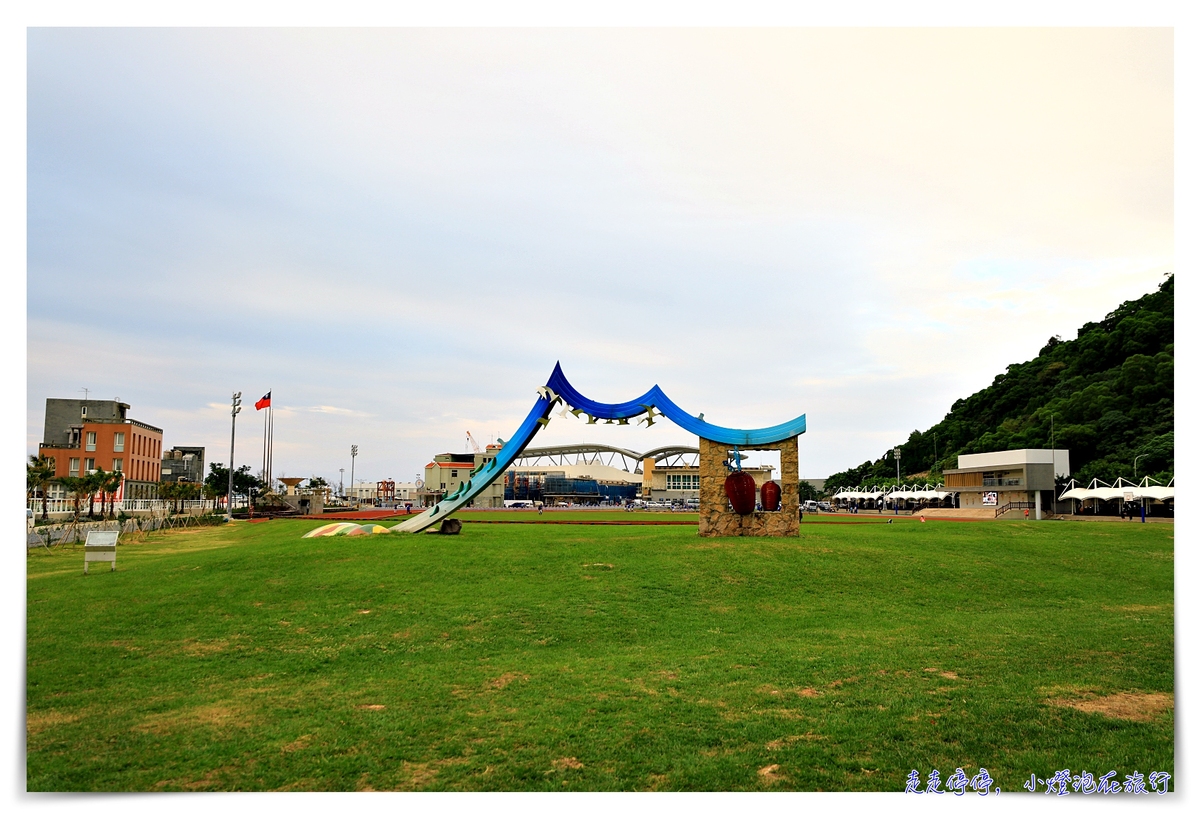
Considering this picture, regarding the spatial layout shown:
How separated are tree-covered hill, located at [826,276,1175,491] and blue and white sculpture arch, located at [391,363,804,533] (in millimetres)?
41028

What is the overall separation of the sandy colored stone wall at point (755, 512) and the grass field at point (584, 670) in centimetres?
459

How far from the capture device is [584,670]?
471 inches

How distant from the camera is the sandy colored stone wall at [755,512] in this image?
90.1 ft

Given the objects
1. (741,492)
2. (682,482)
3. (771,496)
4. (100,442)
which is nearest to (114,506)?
(100,442)

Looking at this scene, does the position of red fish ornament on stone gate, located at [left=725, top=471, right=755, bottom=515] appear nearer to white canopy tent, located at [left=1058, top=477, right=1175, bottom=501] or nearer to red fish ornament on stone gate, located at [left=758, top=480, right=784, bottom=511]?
red fish ornament on stone gate, located at [left=758, top=480, right=784, bottom=511]

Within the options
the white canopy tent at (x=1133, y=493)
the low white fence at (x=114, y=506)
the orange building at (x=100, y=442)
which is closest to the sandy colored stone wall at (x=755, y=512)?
the white canopy tent at (x=1133, y=493)

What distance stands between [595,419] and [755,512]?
711 centimetres

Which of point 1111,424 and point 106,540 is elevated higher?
point 1111,424

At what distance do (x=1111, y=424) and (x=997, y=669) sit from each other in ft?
254

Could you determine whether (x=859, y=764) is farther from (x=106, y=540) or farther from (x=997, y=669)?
(x=106, y=540)

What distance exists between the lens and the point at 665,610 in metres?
16.5

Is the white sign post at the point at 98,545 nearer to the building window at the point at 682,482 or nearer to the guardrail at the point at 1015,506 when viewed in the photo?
the guardrail at the point at 1015,506

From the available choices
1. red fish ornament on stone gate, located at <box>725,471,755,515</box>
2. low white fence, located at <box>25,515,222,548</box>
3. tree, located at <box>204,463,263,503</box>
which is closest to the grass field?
red fish ornament on stone gate, located at <box>725,471,755,515</box>

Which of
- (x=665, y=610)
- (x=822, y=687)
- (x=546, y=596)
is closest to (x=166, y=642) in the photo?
(x=546, y=596)
